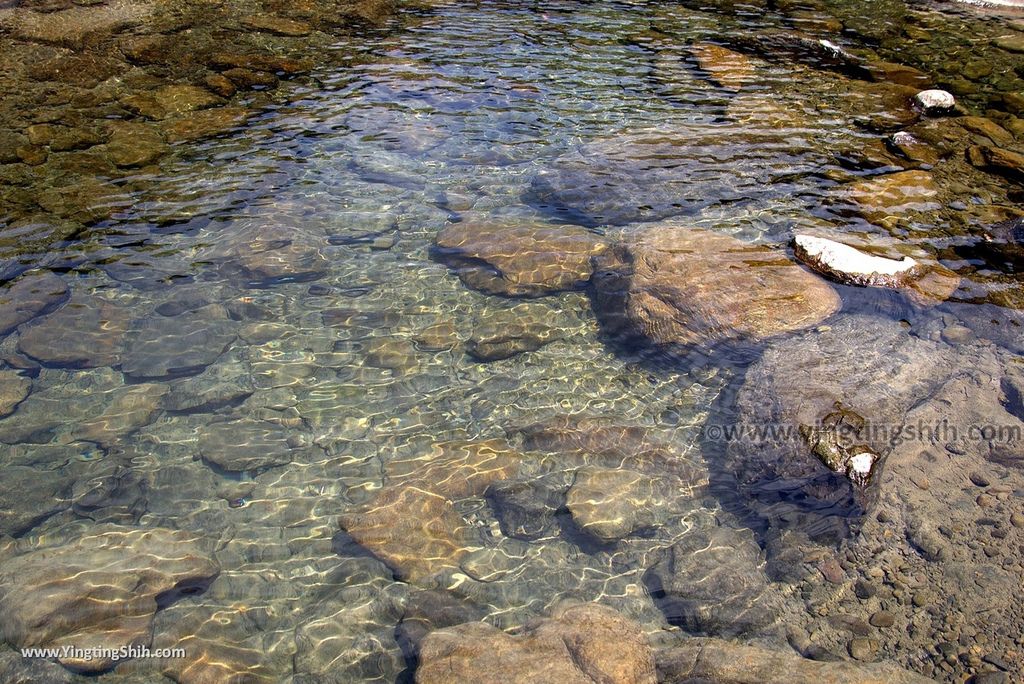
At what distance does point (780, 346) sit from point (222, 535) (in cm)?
505

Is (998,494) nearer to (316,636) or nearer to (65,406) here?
(316,636)

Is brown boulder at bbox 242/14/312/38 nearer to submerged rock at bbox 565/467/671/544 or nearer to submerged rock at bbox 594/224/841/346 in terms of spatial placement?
submerged rock at bbox 594/224/841/346

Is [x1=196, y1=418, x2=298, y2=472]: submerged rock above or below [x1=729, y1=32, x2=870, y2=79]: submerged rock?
below

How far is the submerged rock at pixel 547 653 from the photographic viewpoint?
3939 millimetres

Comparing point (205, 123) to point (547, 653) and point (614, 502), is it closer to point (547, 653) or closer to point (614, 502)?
point (614, 502)

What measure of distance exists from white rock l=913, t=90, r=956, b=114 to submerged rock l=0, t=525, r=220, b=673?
11810mm

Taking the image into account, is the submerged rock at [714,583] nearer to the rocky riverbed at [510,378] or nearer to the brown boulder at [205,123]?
the rocky riverbed at [510,378]

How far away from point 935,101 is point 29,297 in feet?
42.0

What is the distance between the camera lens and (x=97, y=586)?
15.1ft

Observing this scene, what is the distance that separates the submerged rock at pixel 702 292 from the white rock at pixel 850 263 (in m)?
0.22

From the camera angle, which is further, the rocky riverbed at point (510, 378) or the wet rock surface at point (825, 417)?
the wet rock surface at point (825, 417)

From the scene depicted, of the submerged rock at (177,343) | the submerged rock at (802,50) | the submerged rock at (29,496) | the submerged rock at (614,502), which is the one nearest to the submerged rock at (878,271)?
the submerged rock at (614,502)

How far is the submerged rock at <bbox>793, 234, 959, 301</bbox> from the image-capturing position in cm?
709

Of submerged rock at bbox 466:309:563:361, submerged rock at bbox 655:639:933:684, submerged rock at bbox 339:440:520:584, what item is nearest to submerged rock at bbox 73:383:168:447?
submerged rock at bbox 339:440:520:584
